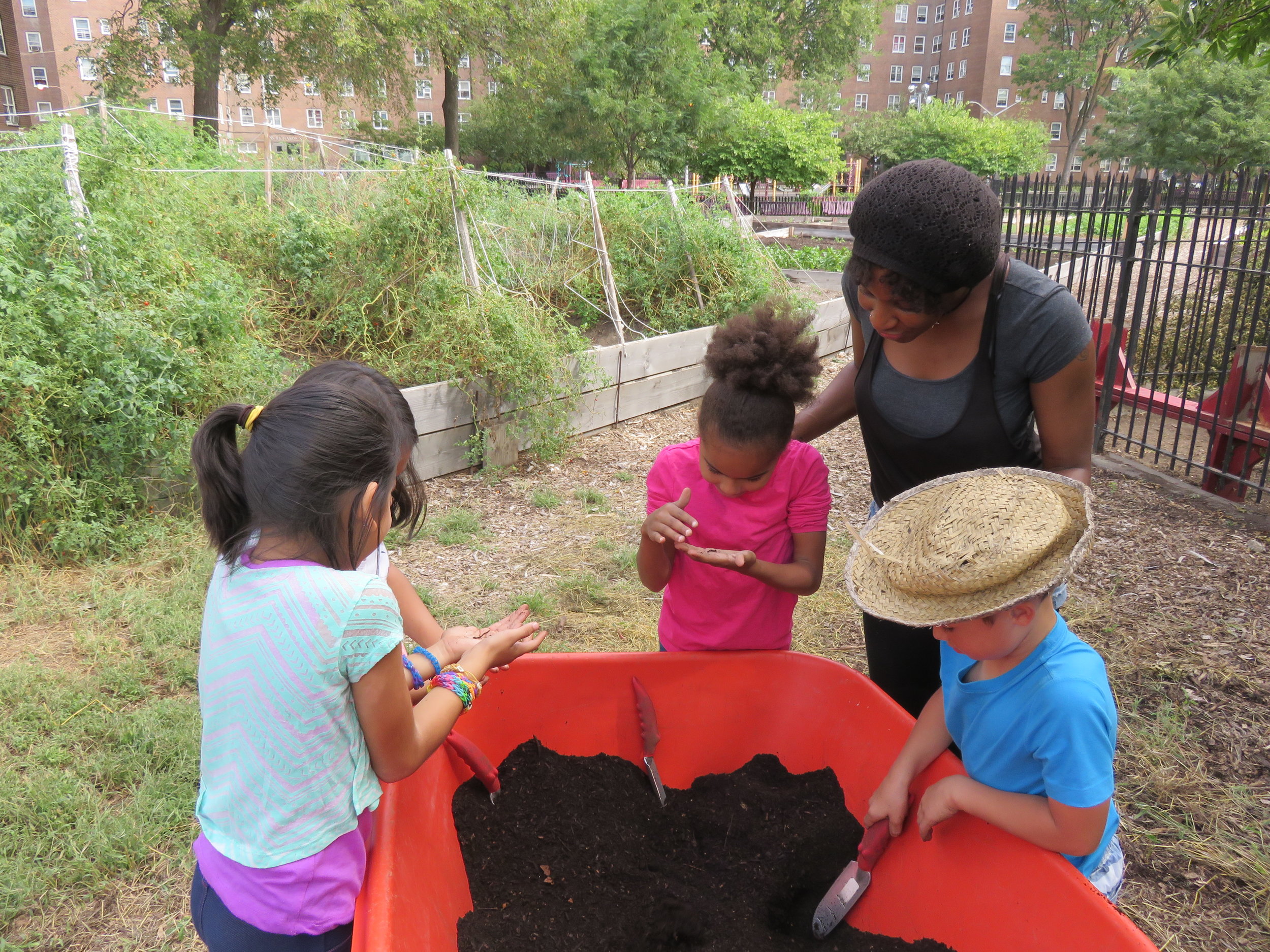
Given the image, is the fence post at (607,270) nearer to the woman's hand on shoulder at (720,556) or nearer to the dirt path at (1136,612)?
the dirt path at (1136,612)

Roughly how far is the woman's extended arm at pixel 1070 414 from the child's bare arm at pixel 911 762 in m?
0.49

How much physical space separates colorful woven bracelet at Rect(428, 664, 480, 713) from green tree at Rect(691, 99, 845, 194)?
21.3 meters

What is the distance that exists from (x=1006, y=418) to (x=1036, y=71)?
46.2 meters

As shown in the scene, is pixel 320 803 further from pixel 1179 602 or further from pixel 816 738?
pixel 1179 602

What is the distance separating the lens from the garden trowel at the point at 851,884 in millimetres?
1361

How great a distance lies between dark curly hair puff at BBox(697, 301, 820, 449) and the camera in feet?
5.24

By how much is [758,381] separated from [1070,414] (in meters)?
0.57

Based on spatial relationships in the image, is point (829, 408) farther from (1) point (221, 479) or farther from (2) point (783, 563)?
(1) point (221, 479)

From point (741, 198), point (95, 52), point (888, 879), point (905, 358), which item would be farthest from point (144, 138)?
point (95, 52)

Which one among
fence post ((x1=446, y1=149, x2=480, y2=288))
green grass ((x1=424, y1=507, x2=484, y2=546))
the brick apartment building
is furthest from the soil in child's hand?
the brick apartment building

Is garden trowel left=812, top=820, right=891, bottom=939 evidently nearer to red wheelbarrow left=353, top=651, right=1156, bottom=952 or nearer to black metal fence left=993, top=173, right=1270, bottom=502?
red wheelbarrow left=353, top=651, right=1156, bottom=952

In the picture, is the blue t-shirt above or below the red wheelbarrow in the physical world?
above

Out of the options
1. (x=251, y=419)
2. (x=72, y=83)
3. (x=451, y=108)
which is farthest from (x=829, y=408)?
(x=72, y=83)

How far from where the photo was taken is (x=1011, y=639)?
1.09m
